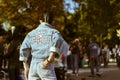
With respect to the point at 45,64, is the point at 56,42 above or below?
above

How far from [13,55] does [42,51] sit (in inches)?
192

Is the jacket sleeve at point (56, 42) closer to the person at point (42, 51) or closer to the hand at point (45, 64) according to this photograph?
the person at point (42, 51)

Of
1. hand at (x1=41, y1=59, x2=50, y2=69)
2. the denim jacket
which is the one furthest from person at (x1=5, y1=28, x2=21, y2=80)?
hand at (x1=41, y1=59, x2=50, y2=69)

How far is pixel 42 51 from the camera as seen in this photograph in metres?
7.32

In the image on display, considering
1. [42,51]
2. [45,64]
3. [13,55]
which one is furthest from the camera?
[13,55]

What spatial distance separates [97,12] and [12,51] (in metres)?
19.1

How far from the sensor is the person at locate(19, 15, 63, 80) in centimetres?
720

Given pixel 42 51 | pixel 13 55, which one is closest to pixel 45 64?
pixel 42 51

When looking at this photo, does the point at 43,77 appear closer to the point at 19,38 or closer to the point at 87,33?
the point at 19,38

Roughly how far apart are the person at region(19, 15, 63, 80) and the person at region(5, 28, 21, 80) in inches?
176

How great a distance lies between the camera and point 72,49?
21.5 metres

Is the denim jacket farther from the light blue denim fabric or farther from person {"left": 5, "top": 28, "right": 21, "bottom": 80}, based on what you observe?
person {"left": 5, "top": 28, "right": 21, "bottom": 80}

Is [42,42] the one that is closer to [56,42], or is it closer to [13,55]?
[56,42]

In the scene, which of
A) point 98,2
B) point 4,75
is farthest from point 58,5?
point 4,75
